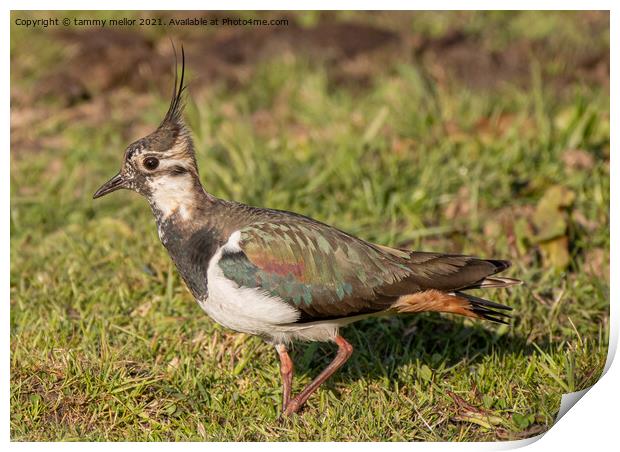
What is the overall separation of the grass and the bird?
44 centimetres

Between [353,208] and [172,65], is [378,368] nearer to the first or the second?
[353,208]

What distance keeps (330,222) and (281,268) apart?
2.00 metres

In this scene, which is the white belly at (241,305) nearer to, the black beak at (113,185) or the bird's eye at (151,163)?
the bird's eye at (151,163)

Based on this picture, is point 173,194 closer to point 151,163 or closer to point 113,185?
point 151,163

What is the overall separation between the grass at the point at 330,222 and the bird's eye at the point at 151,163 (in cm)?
102

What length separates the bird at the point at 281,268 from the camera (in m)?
4.52

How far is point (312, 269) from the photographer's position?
4.61 metres

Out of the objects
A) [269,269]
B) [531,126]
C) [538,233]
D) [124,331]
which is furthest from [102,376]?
[531,126]

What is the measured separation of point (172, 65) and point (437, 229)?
11.8ft

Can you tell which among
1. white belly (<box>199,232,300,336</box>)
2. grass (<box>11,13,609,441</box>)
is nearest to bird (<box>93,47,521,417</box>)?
white belly (<box>199,232,300,336</box>)

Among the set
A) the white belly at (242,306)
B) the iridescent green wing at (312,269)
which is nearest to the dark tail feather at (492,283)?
the iridescent green wing at (312,269)

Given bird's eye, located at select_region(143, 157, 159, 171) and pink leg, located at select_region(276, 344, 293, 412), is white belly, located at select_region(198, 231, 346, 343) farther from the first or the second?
bird's eye, located at select_region(143, 157, 159, 171)

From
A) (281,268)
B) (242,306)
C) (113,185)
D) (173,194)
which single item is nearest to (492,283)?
(281,268)

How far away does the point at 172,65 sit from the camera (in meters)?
8.77
